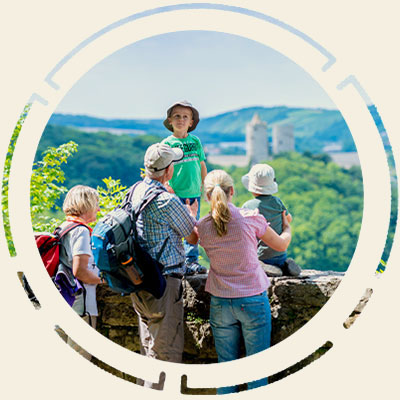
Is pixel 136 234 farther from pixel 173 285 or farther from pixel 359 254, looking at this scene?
pixel 359 254

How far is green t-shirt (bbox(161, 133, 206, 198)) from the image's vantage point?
3146 mm

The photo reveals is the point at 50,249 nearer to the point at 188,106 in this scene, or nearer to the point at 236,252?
the point at 236,252

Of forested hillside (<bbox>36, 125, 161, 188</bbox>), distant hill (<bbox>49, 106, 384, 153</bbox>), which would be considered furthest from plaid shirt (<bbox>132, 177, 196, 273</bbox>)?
distant hill (<bbox>49, 106, 384, 153</bbox>)

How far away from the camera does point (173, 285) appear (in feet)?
8.47

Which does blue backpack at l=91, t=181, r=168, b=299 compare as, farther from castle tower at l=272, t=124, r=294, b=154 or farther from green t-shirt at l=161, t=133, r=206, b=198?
castle tower at l=272, t=124, r=294, b=154

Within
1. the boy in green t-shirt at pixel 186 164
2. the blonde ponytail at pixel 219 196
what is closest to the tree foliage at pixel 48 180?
the boy in green t-shirt at pixel 186 164

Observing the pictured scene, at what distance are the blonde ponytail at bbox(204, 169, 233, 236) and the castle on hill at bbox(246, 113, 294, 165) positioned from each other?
64192 millimetres

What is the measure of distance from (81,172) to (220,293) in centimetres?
4619

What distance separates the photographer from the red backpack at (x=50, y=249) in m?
2.67

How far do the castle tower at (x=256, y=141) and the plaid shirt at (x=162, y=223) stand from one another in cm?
6419

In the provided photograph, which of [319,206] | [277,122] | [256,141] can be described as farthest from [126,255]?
[277,122]

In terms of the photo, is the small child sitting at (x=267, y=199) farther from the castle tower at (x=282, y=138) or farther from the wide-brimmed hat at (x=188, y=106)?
the castle tower at (x=282, y=138)

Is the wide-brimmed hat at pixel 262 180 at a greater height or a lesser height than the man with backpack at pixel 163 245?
greater

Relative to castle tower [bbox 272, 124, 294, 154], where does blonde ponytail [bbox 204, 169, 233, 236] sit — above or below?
below
